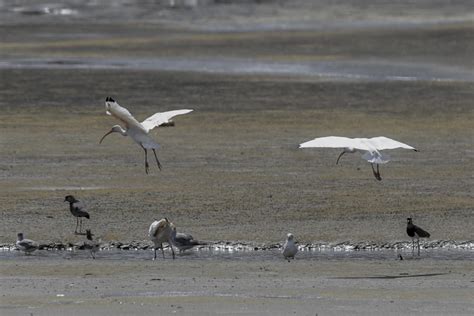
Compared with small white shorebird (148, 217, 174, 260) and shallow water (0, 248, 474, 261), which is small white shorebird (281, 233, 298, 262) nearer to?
shallow water (0, 248, 474, 261)

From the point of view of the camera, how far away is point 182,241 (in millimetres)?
16547

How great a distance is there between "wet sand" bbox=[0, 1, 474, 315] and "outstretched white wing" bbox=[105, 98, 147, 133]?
1.33 m

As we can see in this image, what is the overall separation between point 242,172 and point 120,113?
5.14 metres

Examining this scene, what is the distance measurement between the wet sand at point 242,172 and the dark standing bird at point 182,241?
54 cm

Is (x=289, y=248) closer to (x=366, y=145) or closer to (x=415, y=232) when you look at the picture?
(x=415, y=232)

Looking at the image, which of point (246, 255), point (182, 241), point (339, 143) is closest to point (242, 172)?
point (339, 143)

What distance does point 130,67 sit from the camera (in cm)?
4028

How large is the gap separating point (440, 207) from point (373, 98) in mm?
13344

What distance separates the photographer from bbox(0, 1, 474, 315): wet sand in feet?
45.0

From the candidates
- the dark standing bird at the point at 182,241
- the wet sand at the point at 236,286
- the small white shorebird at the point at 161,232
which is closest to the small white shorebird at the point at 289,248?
the wet sand at the point at 236,286

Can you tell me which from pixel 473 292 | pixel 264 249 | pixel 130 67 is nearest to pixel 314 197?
pixel 264 249

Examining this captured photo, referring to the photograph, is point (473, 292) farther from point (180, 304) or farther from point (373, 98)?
point (373, 98)

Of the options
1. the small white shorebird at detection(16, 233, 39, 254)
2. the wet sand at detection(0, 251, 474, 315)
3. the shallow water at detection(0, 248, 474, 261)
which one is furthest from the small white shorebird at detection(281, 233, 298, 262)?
the small white shorebird at detection(16, 233, 39, 254)

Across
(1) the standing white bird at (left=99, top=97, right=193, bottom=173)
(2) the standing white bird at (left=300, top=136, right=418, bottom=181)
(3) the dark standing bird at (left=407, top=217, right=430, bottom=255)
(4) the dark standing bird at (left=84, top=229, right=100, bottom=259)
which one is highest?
(1) the standing white bird at (left=99, top=97, right=193, bottom=173)
